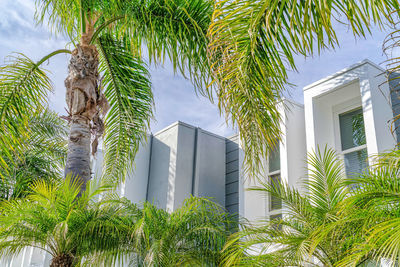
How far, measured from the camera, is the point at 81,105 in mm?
6543

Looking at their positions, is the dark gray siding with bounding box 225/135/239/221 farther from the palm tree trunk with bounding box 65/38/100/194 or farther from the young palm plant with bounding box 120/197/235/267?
the palm tree trunk with bounding box 65/38/100/194

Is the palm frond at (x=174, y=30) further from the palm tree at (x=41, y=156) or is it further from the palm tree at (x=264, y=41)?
the palm tree at (x=41, y=156)

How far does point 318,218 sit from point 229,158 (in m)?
8.65

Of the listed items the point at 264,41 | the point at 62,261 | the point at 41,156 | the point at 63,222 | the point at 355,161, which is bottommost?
the point at 62,261

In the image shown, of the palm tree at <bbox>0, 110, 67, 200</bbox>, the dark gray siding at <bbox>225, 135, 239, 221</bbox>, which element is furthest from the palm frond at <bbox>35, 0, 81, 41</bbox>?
the dark gray siding at <bbox>225, 135, 239, 221</bbox>

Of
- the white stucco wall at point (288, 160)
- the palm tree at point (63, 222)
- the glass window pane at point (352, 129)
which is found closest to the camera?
the palm tree at point (63, 222)

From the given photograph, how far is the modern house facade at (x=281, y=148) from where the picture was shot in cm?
878

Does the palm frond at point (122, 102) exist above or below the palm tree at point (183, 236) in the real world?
above

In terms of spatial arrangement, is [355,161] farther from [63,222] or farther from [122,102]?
[63,222]

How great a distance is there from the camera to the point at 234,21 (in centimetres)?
356

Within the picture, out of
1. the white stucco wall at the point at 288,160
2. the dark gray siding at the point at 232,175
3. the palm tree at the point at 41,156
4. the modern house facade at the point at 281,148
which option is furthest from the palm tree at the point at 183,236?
the dark gray siding at the point at 232,175

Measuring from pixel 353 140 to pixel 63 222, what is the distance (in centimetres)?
675

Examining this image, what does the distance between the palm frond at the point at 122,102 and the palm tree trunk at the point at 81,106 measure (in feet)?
2.31

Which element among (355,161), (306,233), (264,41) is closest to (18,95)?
(264,41)
